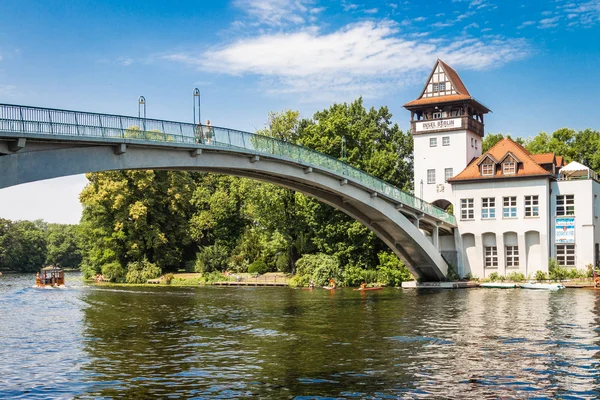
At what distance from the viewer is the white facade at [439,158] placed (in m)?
58.5

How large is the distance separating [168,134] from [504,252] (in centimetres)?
3200

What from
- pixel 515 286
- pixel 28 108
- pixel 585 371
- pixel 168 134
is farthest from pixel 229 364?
pixel 515 286

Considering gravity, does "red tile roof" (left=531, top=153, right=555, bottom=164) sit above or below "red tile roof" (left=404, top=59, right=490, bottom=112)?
below

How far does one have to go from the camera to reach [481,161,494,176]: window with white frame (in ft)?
180

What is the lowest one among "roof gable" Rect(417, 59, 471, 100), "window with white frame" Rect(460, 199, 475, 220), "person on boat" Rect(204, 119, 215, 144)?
"window with white frame" Rect(460, 199, 475, 220)

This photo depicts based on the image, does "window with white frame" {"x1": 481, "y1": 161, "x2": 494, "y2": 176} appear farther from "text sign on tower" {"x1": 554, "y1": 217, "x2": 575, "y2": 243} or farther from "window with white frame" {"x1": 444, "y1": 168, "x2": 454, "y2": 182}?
"text sign on tower" {"x1": 554, "y1": 217, "x2": 575, "y2": 243}

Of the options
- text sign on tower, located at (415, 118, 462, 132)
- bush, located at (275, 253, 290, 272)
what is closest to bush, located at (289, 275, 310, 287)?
bush, located at (275, 253, 290, 272)

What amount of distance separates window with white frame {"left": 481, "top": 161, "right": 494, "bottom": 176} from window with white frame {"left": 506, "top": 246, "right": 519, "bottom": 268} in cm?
585

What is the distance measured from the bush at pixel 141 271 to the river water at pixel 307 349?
27.5 metres

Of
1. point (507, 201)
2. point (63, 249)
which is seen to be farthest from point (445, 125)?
point (63, 249)

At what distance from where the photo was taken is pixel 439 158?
195ft

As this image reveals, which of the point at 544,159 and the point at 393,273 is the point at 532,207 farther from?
the point at 393,273

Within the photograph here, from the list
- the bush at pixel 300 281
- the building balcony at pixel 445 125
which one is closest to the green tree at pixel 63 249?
the bush at pixel 300 281

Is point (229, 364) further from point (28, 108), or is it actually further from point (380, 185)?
point (380, 185)
